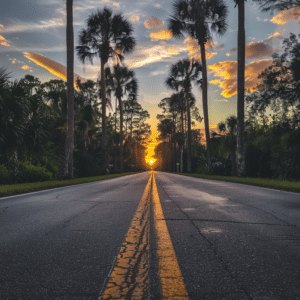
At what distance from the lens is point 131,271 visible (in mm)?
2320

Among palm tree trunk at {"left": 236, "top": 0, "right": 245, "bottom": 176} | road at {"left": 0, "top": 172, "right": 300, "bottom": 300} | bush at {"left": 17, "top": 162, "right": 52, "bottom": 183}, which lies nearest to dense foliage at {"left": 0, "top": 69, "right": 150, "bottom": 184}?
bush at {"left": 17, "top": 162, "right": 52, "bottom": 183}

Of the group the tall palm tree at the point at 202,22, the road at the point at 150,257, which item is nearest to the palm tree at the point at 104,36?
the tall palm tree at the point at 202,22

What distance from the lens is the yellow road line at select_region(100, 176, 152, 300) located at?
1902mm

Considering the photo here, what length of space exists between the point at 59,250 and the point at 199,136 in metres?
99.0

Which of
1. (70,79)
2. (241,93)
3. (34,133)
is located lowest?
(34,133)

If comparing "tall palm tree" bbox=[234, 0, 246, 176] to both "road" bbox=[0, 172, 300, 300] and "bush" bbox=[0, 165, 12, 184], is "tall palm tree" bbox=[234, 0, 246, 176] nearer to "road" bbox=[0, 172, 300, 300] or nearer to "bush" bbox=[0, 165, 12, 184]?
"bush" bbox=[0, 165, 12, 184]

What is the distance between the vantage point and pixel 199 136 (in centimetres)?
10025

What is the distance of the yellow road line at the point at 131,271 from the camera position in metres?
1.90

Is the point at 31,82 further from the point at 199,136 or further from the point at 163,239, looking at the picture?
the point at 199,136

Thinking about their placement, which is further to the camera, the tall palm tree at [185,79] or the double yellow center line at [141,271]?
the tall palm tree at [185,79]

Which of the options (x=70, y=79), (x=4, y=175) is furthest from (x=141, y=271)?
(x=70, y=79)

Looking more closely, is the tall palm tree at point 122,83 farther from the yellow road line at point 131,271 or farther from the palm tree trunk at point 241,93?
the yellow road line at point 131,271

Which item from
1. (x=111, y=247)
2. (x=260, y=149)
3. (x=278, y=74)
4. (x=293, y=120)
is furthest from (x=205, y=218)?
(x=260, y=149)

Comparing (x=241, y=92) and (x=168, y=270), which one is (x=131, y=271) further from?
(x=241, y=92)
